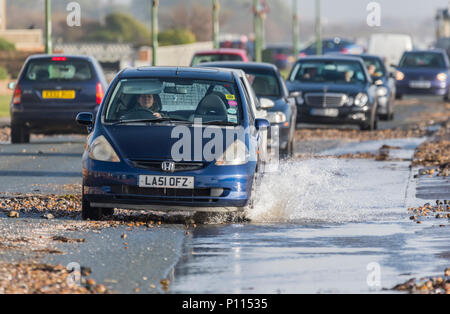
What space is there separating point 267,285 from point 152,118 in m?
4.00

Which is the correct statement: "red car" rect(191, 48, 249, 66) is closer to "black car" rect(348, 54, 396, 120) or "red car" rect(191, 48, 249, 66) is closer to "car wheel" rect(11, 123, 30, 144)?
"black car" rect(348, 54, 396, 120)

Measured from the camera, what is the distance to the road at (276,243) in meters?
8.14

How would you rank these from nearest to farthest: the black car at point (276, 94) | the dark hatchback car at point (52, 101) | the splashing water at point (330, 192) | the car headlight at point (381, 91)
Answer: the splashing water at point (330, 192) < the black car at point (276, 94) < the dark hatchback car at point (52, 101) < the car headlight at point (381, 91)

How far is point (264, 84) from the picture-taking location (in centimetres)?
1991

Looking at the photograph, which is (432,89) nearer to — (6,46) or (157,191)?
(6,46)

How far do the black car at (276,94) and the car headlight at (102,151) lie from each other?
25.6 feet

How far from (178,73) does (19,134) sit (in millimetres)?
9520

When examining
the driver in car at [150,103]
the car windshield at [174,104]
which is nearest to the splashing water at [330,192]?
the car windshield at [174,104]

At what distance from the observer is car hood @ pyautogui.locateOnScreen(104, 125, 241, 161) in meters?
10.8

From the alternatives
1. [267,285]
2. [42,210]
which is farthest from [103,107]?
[267,285]

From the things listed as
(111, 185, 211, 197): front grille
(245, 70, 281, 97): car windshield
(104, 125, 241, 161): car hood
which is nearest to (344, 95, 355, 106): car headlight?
(245, 70, 281, 97): car windshield

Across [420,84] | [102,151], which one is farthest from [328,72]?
[102,151]

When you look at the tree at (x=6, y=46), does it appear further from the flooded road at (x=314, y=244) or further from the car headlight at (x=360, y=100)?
the flooded road at (x=314, y=244)

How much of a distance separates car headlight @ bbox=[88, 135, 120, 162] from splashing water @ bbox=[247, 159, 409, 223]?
1.59 meters
